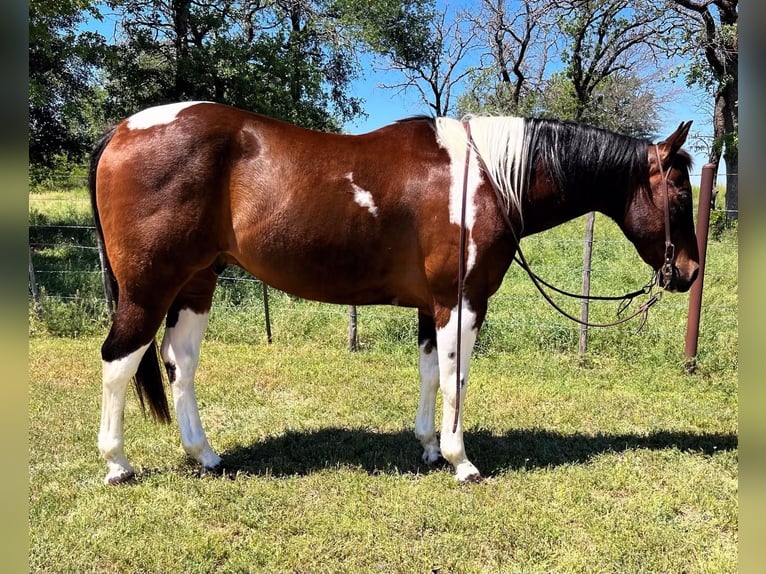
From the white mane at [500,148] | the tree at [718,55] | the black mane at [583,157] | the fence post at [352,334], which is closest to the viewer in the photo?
the white mane at [500,148]

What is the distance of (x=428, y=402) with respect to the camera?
3436mm

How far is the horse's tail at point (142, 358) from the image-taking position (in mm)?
3201

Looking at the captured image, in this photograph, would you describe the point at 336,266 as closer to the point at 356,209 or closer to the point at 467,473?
the point at 356,209

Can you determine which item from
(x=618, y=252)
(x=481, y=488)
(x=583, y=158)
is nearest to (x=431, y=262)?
(x=583, y=158)

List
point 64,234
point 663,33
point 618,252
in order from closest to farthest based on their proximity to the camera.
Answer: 1. point 618,252
2. point 64,234
3. point 663,33

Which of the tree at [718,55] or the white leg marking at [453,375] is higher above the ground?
the tree at [718,55]

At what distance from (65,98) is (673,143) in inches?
497

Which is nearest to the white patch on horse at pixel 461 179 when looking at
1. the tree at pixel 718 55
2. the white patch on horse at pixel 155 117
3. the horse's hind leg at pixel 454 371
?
the horse's hind leg at pixel 454 371

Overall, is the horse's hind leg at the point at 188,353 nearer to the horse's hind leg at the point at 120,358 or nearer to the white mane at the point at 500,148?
the horse's hind leg at the point at 120,358

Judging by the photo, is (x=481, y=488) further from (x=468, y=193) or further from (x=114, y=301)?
(x=114, y=301)

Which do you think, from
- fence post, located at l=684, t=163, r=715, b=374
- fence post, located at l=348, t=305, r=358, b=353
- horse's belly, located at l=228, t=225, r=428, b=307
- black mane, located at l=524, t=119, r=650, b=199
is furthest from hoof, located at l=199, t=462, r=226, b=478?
fence post, located at l=684, t=163, r=715, b=374

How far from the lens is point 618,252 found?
34.3 ft
